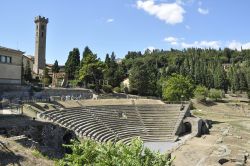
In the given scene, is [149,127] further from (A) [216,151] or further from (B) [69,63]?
→ (B) [69,63]

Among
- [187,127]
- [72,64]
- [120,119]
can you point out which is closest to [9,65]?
[120,119]

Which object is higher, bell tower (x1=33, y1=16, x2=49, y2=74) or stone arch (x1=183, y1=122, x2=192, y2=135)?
bell tower (x1=33, y1=16, x2=49, y2=74)

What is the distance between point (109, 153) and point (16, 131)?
43.6ft

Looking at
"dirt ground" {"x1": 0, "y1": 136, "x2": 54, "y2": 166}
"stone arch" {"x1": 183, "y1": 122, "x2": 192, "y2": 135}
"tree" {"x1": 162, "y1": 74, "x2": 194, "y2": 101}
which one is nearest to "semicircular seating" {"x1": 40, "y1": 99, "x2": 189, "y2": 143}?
"stone arch" {"x1": 183, "y1": 122, "x2": 192, "y2": 135}

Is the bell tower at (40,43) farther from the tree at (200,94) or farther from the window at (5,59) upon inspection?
the window at (5,59)

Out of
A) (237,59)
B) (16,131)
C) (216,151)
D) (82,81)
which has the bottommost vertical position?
(216,151)

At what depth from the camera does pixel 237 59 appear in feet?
586

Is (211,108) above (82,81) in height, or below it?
below

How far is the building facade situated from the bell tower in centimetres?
4413

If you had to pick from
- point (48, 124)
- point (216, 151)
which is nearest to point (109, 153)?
point (48, 124)

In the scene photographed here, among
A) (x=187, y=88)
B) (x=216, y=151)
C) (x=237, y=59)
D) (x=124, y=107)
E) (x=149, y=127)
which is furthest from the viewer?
(x=237, y=59)

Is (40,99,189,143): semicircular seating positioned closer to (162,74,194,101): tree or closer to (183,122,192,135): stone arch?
(183,122,192,135): stone arch

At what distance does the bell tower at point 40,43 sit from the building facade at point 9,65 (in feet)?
145

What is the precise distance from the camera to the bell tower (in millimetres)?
85125
